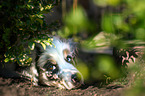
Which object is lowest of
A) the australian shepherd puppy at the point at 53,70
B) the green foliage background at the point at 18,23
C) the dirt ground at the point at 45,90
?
the dirt ground at the point at 45,90

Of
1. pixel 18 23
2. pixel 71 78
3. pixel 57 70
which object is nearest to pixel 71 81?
pixel 71 78

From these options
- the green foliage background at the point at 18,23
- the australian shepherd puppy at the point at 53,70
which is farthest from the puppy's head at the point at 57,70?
the green foliage background at the point at 18,23

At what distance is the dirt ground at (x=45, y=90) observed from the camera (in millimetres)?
1865

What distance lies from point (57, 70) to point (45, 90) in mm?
396

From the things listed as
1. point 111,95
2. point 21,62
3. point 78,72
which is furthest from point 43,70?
point 111,95

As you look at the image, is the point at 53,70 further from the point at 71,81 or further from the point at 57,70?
the point at 71,81

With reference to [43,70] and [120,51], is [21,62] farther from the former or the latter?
[120,51]

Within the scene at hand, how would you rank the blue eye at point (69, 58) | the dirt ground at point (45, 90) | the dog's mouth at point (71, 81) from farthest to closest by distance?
the blue eye at point (69, 58), the dog's mouth at point (71, 81), the dirt ground at point (45, 90)

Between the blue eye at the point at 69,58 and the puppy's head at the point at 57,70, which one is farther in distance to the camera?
the blue eye at the point at 69,58

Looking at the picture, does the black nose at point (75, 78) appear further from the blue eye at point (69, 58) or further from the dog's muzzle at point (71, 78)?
the blue eye at point (69, 58)

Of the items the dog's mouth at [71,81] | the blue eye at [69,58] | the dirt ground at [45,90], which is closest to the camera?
the dirt ground at [45,90]

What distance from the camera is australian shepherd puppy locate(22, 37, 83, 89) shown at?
237 centimetres

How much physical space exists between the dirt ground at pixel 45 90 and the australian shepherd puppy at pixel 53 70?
6.1 inches

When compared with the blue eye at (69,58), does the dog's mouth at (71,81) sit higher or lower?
lower
